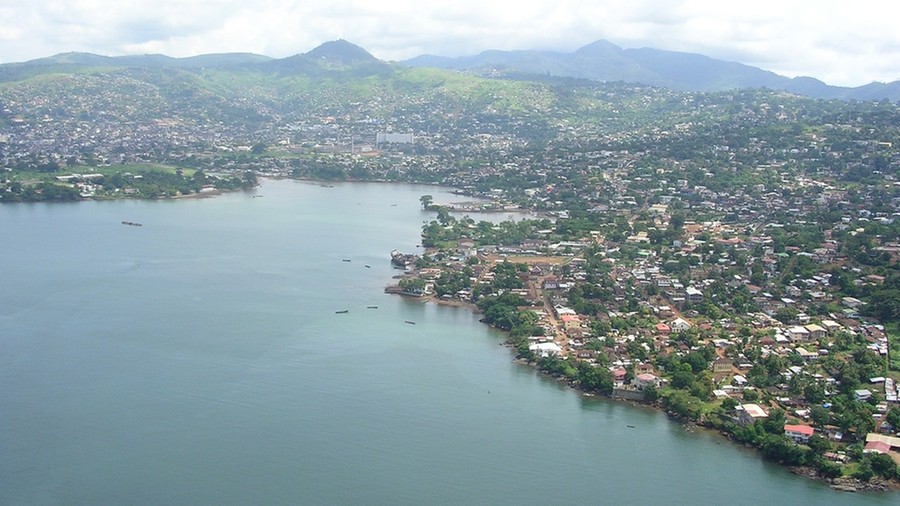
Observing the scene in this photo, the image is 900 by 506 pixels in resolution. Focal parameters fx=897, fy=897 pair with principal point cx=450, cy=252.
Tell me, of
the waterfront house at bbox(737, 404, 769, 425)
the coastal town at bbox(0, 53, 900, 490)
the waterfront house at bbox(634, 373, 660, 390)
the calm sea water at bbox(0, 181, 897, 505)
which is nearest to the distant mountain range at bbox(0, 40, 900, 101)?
the coastal town at bbox(0, 53, 900, 490)

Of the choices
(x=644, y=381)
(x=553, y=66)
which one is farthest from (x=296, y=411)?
(x=553, y=66)

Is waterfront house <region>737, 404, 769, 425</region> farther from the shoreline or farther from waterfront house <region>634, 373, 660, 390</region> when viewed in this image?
waterfront house <region>634, 373, 660, 390</region>

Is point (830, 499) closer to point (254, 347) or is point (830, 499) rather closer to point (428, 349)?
point (428, 349)

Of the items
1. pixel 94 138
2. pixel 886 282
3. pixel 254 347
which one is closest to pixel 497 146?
pixel 94 138

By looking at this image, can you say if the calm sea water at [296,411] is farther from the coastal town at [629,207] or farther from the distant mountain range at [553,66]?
the distant mountain range at [553,66]

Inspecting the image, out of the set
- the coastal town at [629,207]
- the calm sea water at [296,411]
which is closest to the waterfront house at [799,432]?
the coastal town at [629,207]

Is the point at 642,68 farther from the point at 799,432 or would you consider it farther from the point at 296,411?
the point at 296,411
